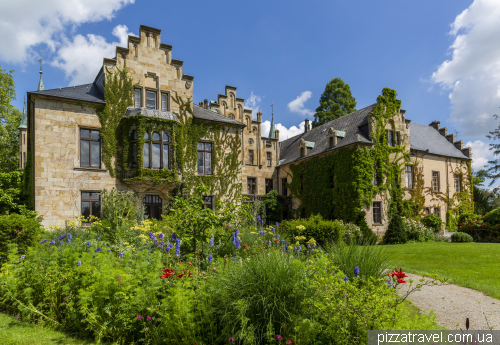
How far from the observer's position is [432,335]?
2787mm

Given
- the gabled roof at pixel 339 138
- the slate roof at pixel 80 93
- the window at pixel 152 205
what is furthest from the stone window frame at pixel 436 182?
the slate roof at pixel 80 93

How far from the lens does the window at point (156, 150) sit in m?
17.6

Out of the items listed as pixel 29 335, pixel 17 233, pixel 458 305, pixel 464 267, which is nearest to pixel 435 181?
pixel 464 267

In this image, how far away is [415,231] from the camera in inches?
902

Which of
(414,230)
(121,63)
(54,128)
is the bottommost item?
(414,230)

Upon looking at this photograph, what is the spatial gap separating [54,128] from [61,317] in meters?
14.1

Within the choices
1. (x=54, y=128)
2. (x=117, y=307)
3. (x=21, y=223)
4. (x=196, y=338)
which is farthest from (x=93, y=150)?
(x=196, y=338)

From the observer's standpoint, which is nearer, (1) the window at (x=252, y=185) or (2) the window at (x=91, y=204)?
(2) the window at (x=91, y=204)

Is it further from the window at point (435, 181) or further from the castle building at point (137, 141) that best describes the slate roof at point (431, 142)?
the castle building at point (137, 141)

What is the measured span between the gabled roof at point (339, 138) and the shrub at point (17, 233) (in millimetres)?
19754

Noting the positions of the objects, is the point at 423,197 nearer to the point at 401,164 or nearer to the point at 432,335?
the point at 401,164

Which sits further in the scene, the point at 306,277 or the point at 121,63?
the point at 121,63

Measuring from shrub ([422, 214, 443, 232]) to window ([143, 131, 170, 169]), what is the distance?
20.8 metres

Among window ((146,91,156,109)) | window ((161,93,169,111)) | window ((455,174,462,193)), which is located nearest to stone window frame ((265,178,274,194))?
window ((161,93,169,111))
